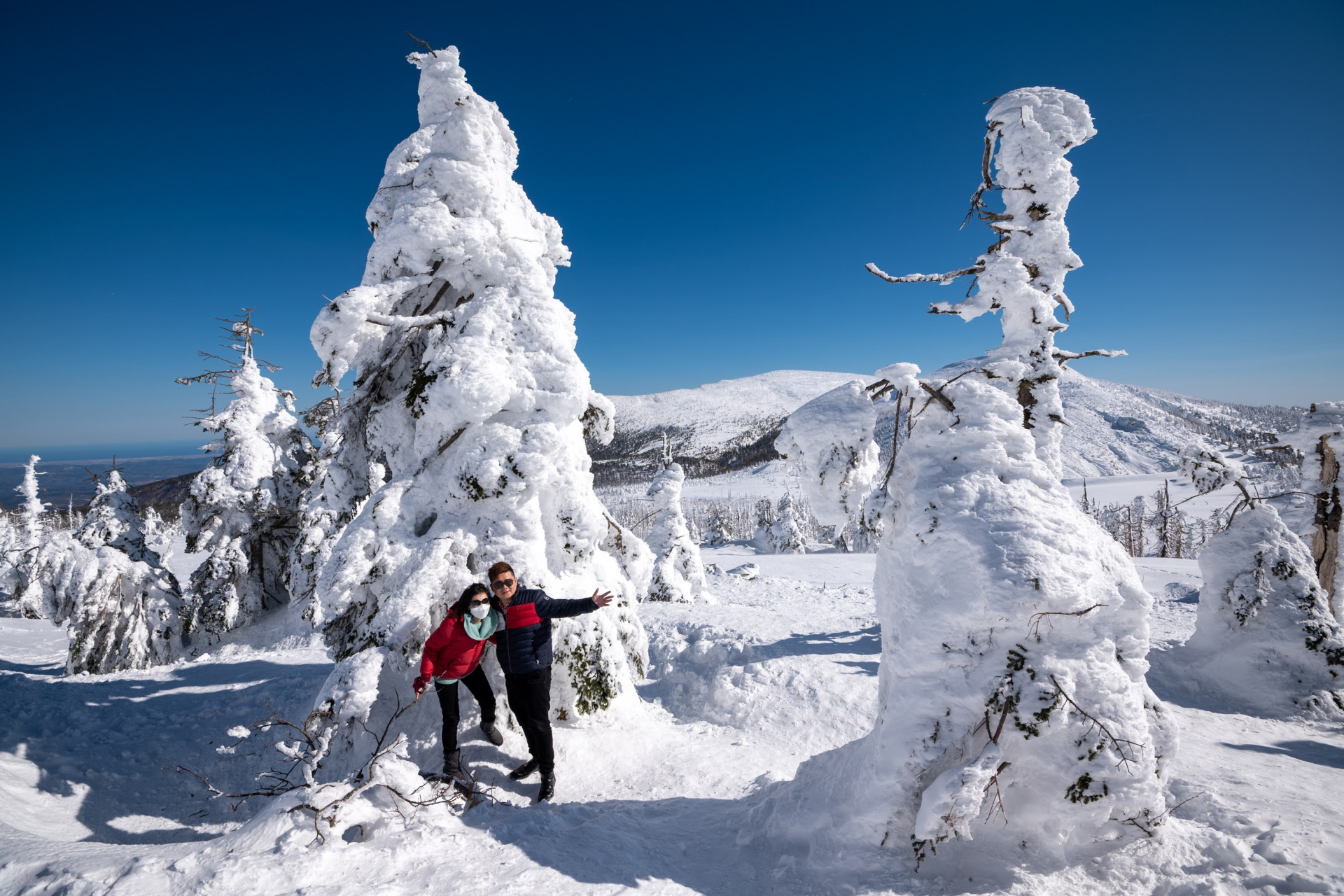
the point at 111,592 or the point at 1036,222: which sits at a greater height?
the point at 1036,222

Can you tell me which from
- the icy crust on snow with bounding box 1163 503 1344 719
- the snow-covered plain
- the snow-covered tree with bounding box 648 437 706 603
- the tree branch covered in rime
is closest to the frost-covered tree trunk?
the snow-covered plain

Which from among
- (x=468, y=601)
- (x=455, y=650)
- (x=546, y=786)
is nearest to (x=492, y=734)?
(x=546, y=786)

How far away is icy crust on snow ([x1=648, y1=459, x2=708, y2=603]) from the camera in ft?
62.5

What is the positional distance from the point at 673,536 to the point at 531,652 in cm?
1476

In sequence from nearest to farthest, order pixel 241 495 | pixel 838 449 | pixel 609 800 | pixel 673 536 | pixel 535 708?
pixel 838 449 → pixel 535 708 → pixel 609 800 → pixel 241 495 → pixel 673 536

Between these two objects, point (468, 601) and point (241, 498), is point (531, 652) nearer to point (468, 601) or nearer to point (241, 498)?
point (468, 601)

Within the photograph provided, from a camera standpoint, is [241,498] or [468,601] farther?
[241,498]

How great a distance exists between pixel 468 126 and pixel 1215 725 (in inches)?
480

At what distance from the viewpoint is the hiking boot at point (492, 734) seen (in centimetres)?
567

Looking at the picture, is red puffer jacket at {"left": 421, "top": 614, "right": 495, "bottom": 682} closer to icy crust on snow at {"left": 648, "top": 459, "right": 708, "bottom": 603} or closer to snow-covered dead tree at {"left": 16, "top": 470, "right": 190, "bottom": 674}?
snow-covered dead tree at {"left": 16, "top": 470, "right": 190, "bottom": 674}

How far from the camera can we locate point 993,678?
11.6 feet

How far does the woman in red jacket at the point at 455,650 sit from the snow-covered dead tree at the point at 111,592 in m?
11.6

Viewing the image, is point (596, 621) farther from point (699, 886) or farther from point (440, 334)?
point (440, 334)

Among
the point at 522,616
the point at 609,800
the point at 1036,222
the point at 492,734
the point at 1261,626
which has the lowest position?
→ the point at 609,800
